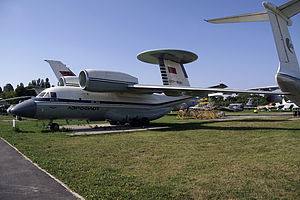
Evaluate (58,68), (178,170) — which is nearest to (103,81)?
(178,170)

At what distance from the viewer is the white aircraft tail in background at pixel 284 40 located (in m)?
12.1

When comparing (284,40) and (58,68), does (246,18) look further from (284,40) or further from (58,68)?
(58,68)

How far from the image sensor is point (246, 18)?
13258mm

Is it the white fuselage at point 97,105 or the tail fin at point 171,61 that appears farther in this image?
the tail fin at point 171,61

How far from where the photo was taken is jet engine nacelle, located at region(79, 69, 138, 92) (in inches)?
534

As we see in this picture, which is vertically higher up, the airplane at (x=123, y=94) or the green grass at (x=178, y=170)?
the airplane at (x=123, y=94)

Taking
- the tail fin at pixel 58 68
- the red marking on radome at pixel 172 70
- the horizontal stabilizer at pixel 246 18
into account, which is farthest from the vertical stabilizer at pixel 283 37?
the tail fin at pixel 58 68

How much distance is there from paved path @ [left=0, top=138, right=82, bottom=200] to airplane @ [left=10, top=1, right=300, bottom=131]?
782 cm

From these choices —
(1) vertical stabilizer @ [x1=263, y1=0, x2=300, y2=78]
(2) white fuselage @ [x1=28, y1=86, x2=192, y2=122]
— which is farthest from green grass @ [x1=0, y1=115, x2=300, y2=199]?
(2) white fuselage @ [x1=28, y1=86, x2=192, y2=122]

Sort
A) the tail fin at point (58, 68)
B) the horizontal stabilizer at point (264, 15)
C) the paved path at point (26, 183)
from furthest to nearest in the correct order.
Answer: the tail fin at point (58, 68) → the horizontal stabilizer at point (264, 15) → the paved path at point (26, 183)

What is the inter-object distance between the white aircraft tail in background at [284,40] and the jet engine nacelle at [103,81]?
7.11 metres

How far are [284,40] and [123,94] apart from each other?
10582 mm

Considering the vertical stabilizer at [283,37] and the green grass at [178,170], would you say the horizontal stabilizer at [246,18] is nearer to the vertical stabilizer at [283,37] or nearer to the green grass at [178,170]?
the vertical stabilizer at [283,37]

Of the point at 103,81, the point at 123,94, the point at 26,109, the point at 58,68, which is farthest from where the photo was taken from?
the point at 58,68
